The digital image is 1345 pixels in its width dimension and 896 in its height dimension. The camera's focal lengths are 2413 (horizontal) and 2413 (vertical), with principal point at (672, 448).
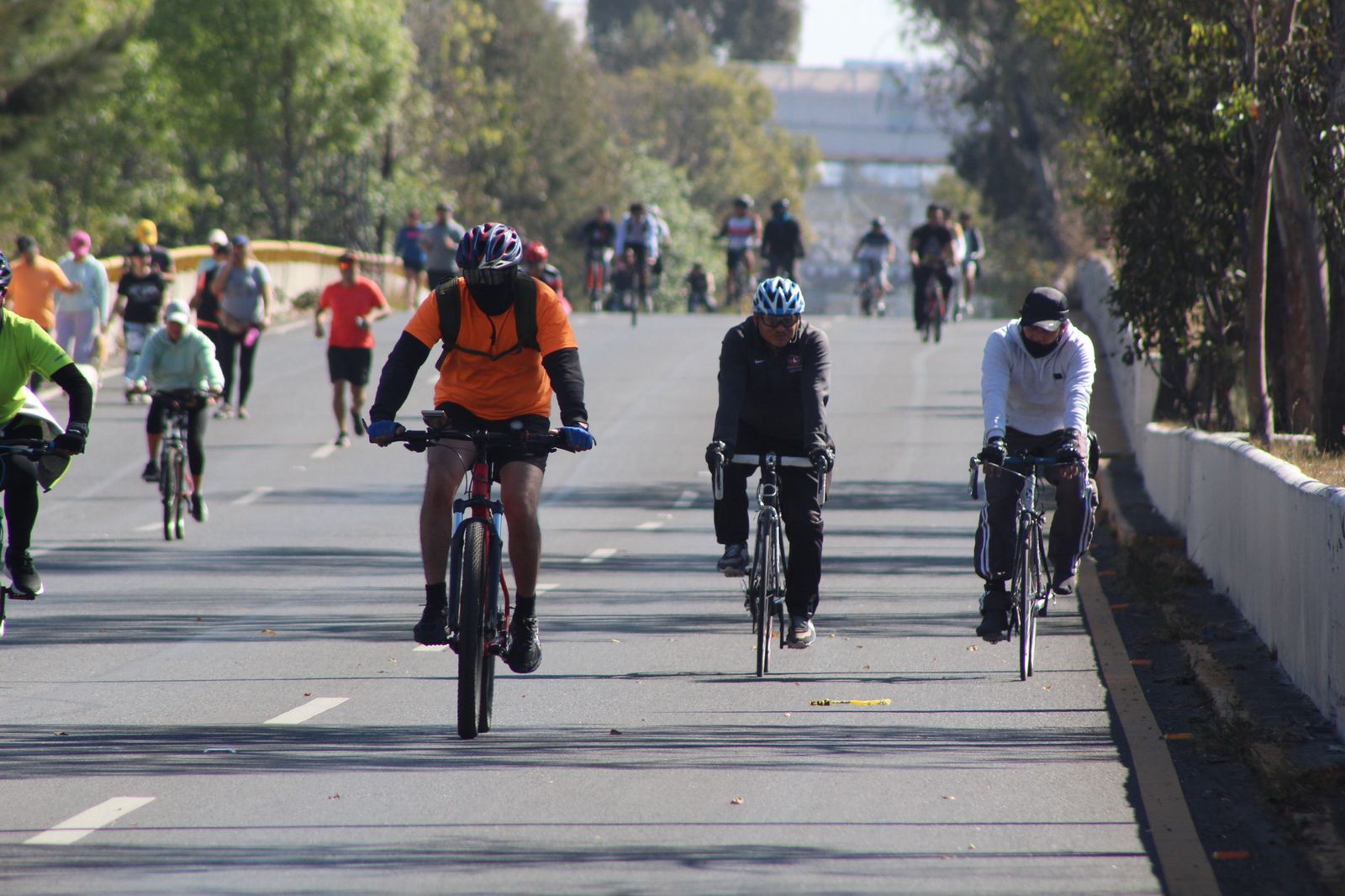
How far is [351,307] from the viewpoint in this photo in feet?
80.1

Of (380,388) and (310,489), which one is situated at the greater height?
(380,388)

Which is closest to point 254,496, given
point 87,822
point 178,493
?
point 178,493

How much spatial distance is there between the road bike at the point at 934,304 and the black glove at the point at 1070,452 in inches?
985

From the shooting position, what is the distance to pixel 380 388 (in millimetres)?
9508

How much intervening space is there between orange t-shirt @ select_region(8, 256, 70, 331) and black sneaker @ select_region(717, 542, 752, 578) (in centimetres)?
1449

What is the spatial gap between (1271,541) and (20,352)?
6.14 m

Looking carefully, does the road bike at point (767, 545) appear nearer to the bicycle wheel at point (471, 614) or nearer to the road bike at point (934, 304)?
the bicycle wheel at point (471, 614)

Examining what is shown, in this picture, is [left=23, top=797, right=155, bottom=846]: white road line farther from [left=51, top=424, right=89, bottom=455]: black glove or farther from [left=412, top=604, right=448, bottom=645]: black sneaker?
[left=51, top=424, right=89, bottom=455]: black glove

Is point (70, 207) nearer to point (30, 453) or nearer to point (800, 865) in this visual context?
point (30, 453)

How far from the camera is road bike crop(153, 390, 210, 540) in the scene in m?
18.5

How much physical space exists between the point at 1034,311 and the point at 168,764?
15.9 ft

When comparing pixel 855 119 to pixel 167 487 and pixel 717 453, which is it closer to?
pixel 167 487

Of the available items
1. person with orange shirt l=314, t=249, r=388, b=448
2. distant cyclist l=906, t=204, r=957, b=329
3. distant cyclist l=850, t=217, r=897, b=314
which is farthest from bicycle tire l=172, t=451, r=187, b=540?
distant cyclist l=850, t=217, r=897, b=314

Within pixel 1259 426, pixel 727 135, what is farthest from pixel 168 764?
pixel 727 135
